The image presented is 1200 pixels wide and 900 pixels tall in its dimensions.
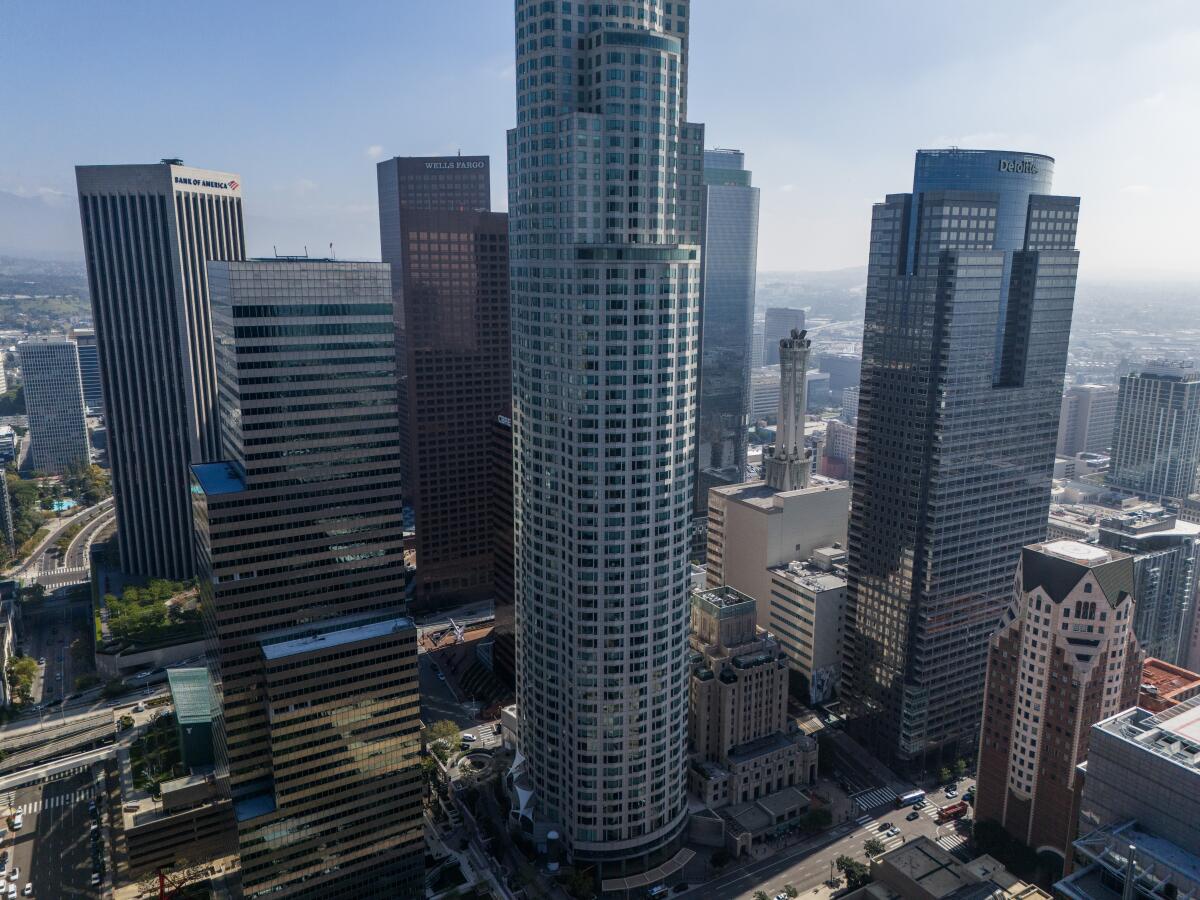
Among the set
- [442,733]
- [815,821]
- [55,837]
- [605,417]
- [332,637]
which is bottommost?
[55,837]

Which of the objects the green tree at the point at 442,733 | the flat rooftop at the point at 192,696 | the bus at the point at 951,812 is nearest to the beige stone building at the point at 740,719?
the bus at the point at 951,812

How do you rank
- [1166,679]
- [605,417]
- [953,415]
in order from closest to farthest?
[605,417]
[1166,679]
[953,415]

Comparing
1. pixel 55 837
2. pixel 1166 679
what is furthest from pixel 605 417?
pixel 55 837

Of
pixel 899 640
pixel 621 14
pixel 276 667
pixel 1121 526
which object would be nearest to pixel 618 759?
pixel 276 667

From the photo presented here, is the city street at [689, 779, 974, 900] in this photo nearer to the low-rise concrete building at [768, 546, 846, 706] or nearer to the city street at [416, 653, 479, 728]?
the low-rise concrete building at [768, 546, 846, 706]

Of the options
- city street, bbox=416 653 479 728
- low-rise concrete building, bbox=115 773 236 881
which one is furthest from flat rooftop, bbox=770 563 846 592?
low-rise concrete building, bbox=115 773 236 881

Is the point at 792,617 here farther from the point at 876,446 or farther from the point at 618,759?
the point at 618,759

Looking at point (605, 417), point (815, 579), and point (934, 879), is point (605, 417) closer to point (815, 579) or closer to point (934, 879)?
point (934, 879)
